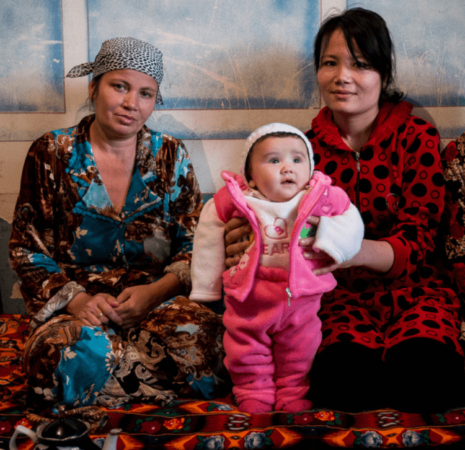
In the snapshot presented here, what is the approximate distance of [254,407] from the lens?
1.53 metres

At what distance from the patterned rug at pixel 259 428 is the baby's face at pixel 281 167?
690mm

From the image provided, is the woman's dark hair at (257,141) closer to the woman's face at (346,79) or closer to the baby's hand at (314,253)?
the baby's hand at (314,253)

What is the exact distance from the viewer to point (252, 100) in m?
2.37

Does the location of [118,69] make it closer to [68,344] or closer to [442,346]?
[68,344]

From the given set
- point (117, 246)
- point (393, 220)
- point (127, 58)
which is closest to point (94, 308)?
point (117, 246)

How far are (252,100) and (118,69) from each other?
737 mm

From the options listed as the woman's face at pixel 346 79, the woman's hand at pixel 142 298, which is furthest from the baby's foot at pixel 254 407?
the woman's face at pixel 346 79

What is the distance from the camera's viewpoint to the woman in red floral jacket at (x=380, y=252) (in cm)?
153

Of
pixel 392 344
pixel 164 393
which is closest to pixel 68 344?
pixel 164 393

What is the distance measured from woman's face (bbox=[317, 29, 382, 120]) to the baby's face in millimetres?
381

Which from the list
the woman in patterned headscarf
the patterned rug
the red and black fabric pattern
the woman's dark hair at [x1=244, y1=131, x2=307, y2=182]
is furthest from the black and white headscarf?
the patterned rug

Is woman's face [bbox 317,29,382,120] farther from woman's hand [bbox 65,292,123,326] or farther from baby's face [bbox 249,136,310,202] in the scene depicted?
woman's hand [bbox 65,292,123,326]

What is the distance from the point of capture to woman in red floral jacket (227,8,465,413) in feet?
5.00

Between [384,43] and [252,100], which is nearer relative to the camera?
[384,43]
